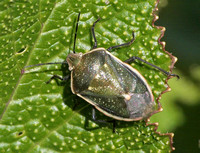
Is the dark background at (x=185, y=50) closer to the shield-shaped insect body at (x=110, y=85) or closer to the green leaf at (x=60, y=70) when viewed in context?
the green leaf at (x=60, y=70)

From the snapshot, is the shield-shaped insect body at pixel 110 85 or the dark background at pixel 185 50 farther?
the dark background at pixel 185 50

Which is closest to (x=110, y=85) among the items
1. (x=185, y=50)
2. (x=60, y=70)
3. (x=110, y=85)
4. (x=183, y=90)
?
(x=110, y=85)

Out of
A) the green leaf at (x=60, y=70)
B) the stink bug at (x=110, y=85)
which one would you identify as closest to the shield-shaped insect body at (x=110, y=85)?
the stink bug at (x=110, y=85)

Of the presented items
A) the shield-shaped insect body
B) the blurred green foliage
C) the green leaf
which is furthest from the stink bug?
the blurred green foliage

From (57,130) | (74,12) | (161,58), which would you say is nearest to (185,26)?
(161,58)

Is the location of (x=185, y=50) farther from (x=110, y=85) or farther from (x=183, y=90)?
(x=110, y=85)

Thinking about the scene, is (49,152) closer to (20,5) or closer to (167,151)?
(167,151)
